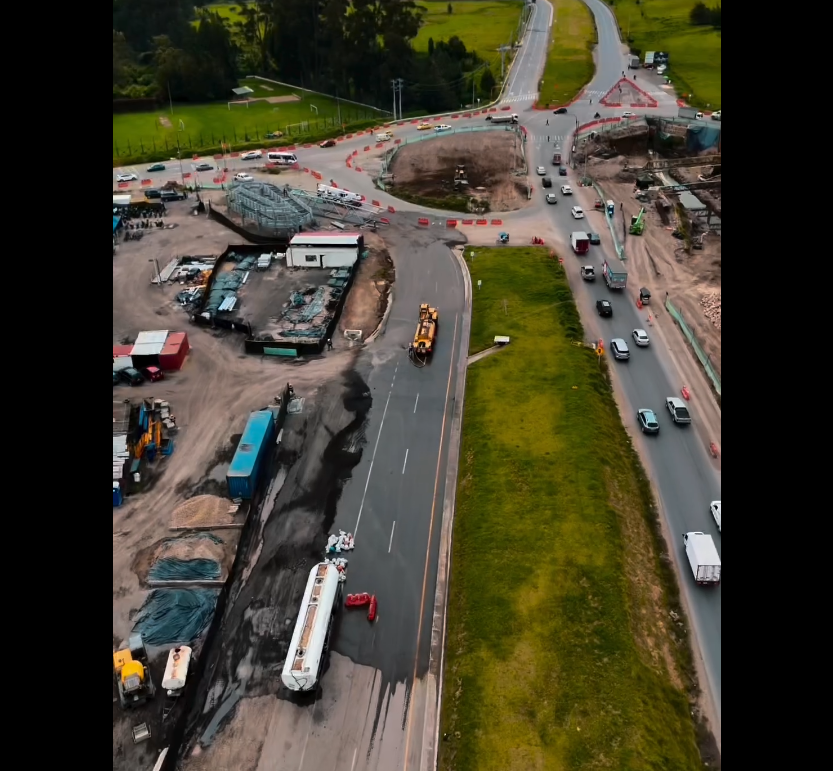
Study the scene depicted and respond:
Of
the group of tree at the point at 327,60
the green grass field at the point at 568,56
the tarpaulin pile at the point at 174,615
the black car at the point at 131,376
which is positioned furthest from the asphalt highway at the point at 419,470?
the group of tree at the point at 327,60

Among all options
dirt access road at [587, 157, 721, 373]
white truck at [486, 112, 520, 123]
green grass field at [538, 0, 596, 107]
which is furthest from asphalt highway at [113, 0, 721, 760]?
green grass field at [538, 0, 596, 107]

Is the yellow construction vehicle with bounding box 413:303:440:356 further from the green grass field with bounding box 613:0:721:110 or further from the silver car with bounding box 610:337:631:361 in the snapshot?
the green grass field with bounding box 613:0:721:110

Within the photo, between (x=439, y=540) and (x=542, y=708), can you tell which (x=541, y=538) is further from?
(x=542, y=708)

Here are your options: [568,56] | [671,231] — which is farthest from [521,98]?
[671,231]

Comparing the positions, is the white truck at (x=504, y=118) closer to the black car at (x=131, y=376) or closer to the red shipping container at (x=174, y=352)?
the red shipping container at (x=174, y=352)

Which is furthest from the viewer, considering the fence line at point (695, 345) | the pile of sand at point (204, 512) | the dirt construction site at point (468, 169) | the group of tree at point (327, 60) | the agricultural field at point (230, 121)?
the group of tree at point (327, 60)
